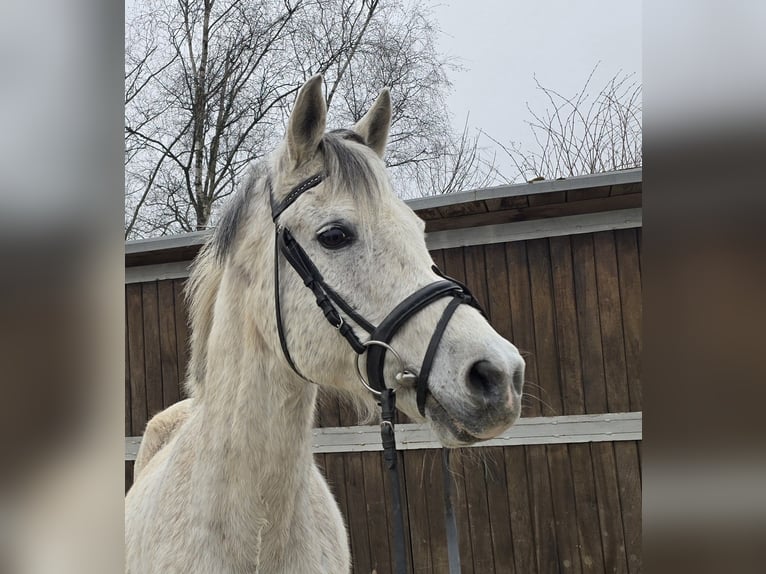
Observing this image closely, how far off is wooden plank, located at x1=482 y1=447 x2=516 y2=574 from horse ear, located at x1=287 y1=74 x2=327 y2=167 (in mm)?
Answer: 1805

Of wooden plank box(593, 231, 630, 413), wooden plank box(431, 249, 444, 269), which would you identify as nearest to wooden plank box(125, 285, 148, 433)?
wooden plank box(431, 249, 444, 269)

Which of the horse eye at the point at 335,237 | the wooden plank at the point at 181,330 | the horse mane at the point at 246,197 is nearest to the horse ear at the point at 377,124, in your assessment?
the horse mane at the point at 246,197

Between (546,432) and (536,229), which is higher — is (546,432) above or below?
below

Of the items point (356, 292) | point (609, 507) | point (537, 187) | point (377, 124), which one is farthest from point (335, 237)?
point (609, 507)

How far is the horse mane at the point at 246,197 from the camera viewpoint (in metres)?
1.29

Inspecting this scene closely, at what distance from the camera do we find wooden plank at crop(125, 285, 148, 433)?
321cm

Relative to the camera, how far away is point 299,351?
125 centimetres

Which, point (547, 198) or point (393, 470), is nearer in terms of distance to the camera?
point (393, 470)

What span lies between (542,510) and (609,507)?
279 mm

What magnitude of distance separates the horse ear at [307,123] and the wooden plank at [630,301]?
1743 mm

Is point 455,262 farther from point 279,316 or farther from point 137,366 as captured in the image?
point 137,366

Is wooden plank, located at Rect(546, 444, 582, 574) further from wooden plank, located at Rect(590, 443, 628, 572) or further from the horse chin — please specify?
the horse chin
